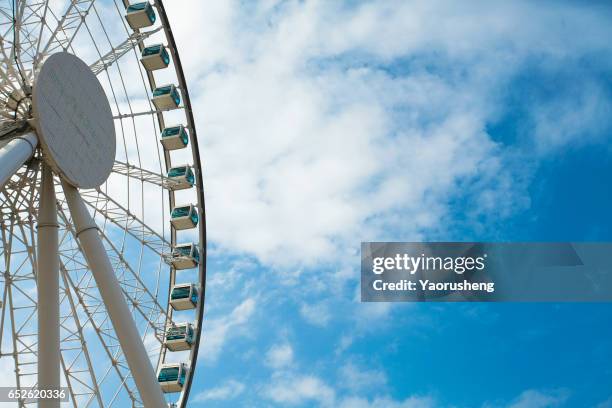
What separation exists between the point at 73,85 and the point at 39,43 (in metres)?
2.92

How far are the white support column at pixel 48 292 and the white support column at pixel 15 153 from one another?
1.80 meters

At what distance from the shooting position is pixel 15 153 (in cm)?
2152

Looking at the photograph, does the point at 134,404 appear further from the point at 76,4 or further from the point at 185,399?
the point at 76,4

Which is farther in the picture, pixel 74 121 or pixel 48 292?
pixel 74 121

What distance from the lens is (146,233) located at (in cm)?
3139

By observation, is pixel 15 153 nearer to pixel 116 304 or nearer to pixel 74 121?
pixel 74 121

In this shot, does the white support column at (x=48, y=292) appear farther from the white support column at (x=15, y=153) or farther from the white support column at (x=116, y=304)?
the white support column at (x=15, y=153)

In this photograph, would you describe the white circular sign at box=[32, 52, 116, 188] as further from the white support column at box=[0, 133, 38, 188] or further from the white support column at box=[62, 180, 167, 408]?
the white support column at box=[62, 180, 167, 408]

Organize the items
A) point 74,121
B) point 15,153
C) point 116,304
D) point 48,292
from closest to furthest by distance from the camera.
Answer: point 15,153
point 116,304
point 48,292
point 74,121

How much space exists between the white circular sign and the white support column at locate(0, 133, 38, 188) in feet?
1.95

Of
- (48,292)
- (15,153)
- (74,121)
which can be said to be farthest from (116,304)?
(74,121)

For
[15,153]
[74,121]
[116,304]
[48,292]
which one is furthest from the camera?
[74,121]

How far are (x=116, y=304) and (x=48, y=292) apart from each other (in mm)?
1702

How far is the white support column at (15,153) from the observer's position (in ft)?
68.4
